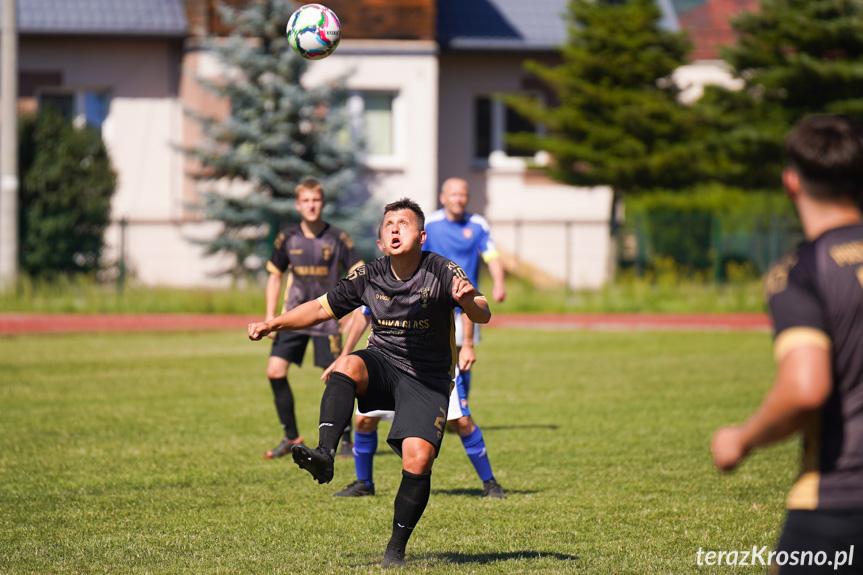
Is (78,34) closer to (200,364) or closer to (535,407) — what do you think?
(200,364)

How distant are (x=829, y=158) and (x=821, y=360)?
2.06 feet

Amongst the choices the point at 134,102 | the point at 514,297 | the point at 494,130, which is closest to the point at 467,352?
the point at 514,297

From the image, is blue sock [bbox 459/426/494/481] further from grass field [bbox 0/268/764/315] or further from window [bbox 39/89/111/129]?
window [bbox 39/89/111/129]

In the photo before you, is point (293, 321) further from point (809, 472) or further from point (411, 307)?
point (809, 472)

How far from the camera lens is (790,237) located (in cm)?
2469

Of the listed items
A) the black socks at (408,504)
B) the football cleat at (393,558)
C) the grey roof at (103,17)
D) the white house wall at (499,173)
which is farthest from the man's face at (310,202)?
the white house wall at (499,173)

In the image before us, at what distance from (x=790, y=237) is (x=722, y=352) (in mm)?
9631

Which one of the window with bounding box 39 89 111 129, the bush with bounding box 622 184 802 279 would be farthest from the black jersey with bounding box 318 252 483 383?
the window with bounding box 39 89 111 129

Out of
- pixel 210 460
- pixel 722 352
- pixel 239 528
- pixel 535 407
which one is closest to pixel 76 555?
pixel 239 528

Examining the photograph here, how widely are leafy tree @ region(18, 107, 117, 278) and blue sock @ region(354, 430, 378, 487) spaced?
18.2 m

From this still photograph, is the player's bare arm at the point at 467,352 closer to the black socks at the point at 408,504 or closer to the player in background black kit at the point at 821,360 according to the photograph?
the black socks at the point at 408,504

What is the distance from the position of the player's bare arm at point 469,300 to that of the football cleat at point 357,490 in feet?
7.52

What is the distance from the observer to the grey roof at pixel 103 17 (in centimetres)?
2531

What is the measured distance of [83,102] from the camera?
2656cm
